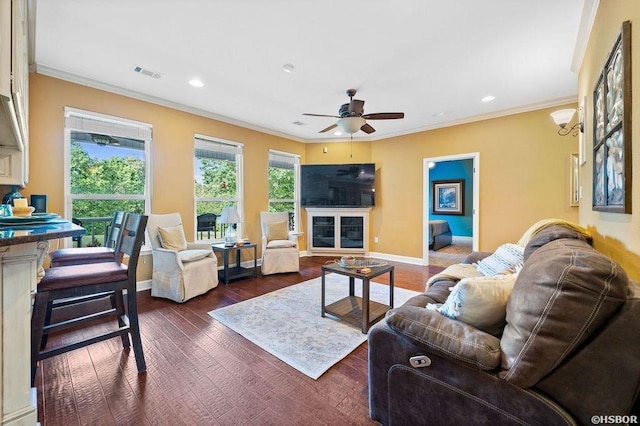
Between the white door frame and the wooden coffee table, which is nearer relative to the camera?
the wooden coffee table

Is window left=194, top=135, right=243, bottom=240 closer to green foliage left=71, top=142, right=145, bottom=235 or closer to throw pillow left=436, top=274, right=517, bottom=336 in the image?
green foliage left=71, top=142, right=145, bottom=235

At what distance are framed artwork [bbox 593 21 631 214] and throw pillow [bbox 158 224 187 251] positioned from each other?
4.23m

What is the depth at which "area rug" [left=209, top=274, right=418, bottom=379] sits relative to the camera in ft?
7.02

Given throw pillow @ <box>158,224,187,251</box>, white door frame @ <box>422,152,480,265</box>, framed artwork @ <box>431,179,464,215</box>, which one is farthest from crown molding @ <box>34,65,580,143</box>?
framed artwork @ <box>431,179,464,215</box>

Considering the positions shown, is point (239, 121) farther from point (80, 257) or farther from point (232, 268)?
point (80, 257)

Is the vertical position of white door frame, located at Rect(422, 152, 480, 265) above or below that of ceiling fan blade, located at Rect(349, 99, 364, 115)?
below

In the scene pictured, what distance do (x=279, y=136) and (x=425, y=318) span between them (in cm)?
509

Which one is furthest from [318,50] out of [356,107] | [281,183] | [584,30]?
[281,183]

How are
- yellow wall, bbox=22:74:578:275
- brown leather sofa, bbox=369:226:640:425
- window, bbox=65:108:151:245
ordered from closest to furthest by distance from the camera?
brown leather sofa, bbox=369:226:640:425
yellow wall, bbox=22:74:578:275
window, bbox=65:108:151:245

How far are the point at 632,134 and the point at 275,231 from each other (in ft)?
14.6

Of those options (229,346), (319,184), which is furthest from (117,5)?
(319,184)

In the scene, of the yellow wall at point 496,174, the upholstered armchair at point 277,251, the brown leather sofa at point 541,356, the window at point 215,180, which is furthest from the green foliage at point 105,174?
the yellow wall at point 496,174

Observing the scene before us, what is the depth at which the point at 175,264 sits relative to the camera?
3.33 m

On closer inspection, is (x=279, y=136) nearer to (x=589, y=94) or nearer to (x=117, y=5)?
(x=117, y=5)
